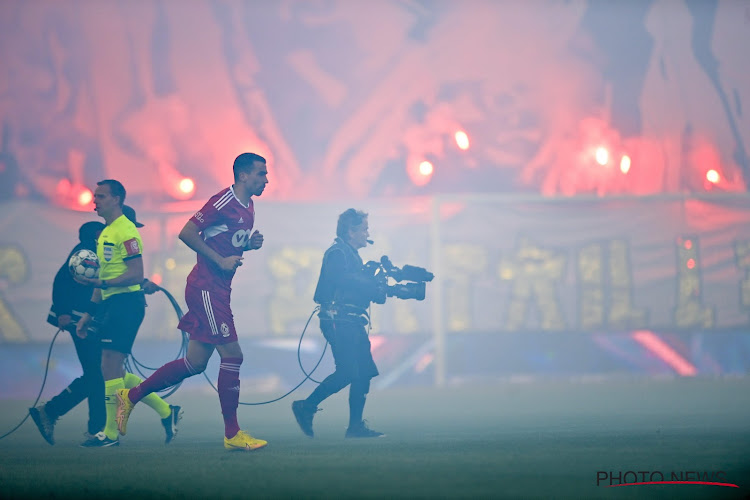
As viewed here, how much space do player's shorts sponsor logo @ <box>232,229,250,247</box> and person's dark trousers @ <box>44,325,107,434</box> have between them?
5.82ft

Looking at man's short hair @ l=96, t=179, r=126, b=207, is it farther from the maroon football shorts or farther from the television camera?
the television camera

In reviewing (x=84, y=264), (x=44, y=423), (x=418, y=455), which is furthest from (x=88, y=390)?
(x=418, y=455)

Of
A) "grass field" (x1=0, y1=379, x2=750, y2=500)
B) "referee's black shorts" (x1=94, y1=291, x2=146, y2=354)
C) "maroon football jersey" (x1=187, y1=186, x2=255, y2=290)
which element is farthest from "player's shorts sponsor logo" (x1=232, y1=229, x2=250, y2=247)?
"grass field" (x1=0, y1=379, x2=750, y2=500)

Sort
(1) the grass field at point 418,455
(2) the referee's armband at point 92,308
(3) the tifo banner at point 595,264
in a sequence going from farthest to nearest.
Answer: (3) the tifo banner at point 595,264, (2) the referee's armband at point 92,308, (1) the grass field at point 418,455

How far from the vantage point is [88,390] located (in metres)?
7.91

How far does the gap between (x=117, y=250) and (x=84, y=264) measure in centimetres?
34

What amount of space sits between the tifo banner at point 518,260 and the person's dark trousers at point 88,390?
7.16 metres

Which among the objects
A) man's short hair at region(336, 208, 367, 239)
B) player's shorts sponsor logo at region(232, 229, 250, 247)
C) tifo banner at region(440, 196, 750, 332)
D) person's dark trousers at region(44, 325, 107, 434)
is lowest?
person's dark trousers at region(44, 325, 107, 434)

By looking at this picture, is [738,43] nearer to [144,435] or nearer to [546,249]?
[546,249]

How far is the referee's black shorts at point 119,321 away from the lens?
7.50m

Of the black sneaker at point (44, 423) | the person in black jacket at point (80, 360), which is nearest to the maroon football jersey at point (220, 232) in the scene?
the person in black jacket at point (80, 360)

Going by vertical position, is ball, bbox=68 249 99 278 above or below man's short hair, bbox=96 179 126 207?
below

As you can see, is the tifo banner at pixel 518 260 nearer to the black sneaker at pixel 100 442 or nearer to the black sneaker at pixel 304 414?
the black sneaker at pixel 304 414

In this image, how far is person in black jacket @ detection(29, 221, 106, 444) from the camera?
311 inches
